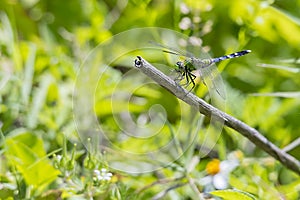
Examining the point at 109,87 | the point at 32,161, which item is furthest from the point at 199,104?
the point at 109,87

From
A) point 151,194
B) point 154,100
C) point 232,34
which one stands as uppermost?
point 232,34

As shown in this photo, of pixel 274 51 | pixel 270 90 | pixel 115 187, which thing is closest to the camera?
pixel 115 187

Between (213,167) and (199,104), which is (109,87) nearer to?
(213,167)

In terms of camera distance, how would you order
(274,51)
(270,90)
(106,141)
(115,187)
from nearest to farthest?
(115,187)
(106,141)
(270,90)
(274,51)

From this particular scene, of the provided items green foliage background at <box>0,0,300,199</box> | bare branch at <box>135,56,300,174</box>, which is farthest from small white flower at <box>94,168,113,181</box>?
bare branch at <box>135,56,300,174</box>

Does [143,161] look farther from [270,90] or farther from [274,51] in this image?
[274,51]

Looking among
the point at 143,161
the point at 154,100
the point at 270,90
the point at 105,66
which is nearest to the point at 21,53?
the point at 105,66

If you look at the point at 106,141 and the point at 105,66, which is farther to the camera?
the point at 105,66
